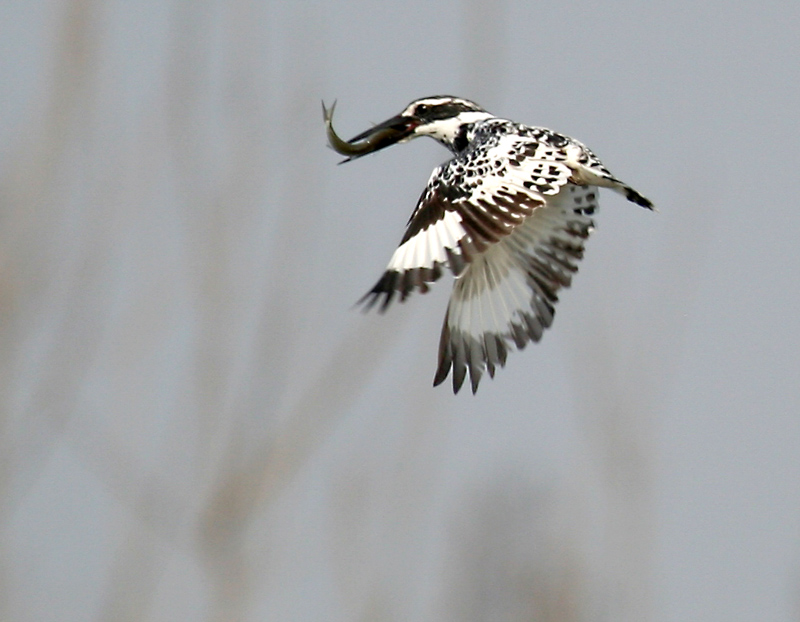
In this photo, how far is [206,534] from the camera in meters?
3.53

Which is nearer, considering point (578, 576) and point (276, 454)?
point (276, 454)

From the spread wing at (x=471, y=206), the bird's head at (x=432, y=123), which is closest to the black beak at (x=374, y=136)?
the bird's head at (x=432, y=123)

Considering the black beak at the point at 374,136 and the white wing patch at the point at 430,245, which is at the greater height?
the black beak at the point at 374,136

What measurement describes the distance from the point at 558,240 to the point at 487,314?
36 cm

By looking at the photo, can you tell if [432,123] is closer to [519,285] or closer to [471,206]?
[519,285]

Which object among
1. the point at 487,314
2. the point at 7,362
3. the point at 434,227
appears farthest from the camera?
the point at 487,314

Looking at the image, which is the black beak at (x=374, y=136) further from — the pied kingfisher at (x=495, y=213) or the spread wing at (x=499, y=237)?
the spread wing at (x=499, y=237)

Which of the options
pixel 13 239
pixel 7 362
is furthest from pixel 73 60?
pixel 7 362

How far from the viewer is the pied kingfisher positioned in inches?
170

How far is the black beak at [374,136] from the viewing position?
4.89 m

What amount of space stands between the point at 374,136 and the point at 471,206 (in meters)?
1.08

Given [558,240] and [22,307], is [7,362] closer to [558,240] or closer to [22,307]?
[22,307]

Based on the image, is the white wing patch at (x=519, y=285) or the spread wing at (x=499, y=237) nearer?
the spread wing at (x=499, y=237)

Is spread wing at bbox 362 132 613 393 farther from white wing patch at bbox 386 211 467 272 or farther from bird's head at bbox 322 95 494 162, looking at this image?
bird's head at bbox 322 95 494 162
